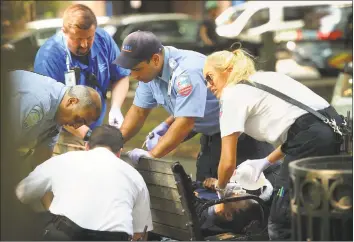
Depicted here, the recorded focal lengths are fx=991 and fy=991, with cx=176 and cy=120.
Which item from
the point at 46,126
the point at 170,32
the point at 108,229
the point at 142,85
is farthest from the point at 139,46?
the point at 170,32

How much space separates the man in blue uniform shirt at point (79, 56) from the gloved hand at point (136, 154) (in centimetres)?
30

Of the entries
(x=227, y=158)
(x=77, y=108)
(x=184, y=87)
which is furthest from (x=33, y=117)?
(x=227, y=158)

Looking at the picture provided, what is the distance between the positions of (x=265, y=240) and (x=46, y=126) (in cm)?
161

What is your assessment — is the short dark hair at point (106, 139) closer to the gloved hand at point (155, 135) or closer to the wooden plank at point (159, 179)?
the wooden plank at point (159, 179)

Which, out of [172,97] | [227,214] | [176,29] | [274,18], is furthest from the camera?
[176,29]

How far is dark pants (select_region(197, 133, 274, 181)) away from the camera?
628 centimetres

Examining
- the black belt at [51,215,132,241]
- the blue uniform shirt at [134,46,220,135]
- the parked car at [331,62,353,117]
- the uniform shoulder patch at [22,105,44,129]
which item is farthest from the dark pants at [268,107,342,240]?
the parked car at [331,62,353,117]

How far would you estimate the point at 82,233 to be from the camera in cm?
575

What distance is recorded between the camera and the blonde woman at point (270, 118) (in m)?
5.89

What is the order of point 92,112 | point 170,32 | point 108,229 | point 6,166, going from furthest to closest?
point 170,32, point 92,112, point 108,229, point 6,166

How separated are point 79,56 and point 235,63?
3.20 ft

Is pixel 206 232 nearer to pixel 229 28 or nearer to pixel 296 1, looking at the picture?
pixel 229 28

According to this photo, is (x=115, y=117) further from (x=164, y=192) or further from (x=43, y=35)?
(x=43, y=35)

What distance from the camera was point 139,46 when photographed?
618 centimetres
